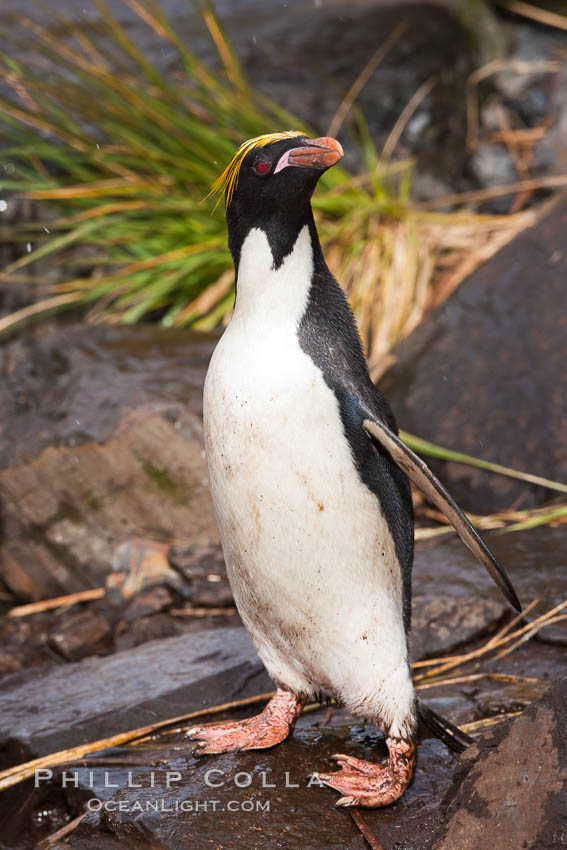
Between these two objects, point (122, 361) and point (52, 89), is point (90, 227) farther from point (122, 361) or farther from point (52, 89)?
point (122, 361)

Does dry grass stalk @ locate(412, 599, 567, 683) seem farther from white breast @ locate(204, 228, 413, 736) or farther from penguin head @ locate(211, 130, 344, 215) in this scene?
penguin head @ locate(211, 130, 344, 215)

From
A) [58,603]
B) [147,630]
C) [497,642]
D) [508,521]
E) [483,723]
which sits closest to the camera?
[483,723]

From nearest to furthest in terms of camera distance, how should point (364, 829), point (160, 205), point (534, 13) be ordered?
1. point (364, 829)
2. point (160, 205)
3. point (534, 13)

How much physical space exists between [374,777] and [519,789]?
Answer: 48 centimetres

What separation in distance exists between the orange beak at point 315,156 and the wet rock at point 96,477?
2168 mm

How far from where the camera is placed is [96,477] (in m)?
4.20

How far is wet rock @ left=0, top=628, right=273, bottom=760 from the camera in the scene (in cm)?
271

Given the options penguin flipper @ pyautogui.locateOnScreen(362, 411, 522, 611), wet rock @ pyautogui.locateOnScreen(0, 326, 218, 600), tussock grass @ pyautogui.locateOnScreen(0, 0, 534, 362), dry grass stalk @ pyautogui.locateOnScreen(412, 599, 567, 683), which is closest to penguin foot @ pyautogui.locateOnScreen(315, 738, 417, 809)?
penguin flipper @ pyautogui.locateOnScreen(362, 411, 522, 611)

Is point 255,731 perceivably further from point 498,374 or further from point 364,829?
point 498,374

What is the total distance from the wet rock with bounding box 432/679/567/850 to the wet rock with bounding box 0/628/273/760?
1138 mm

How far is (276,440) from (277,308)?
31cm

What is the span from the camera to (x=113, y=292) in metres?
5.67

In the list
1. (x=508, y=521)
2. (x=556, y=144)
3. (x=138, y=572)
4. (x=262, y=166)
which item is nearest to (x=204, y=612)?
(x=138, y=572)

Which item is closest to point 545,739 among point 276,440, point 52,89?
point 276,440
